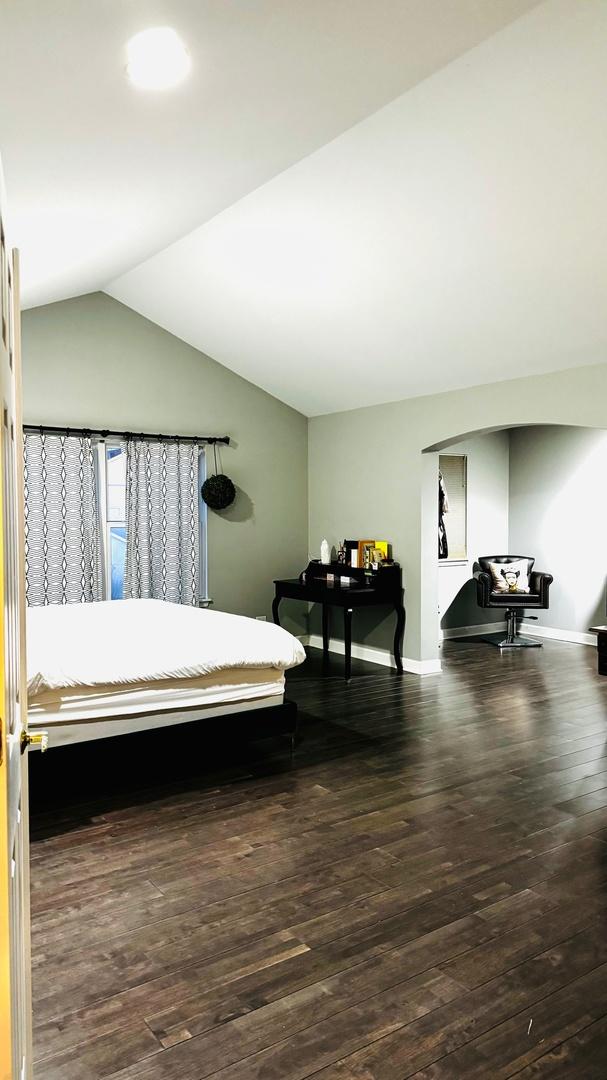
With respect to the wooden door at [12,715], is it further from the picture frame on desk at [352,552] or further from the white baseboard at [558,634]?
the white baseboard at [558,634]

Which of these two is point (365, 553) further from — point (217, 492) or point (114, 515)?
point (114, 515)

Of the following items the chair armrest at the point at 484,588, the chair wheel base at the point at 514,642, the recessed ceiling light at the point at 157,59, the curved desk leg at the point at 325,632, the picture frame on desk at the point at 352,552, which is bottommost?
the chair wheel base at the point at 514,642

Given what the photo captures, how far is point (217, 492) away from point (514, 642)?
3289mm

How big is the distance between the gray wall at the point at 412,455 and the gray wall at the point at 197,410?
1.10 feet

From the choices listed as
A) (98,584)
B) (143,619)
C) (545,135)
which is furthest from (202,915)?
(98,584)

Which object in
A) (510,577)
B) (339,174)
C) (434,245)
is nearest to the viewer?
(339,174)

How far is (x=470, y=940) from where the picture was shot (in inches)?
97.8

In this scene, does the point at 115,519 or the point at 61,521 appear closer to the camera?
the point at 61,521

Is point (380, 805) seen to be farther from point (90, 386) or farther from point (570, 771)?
point (90, 386)

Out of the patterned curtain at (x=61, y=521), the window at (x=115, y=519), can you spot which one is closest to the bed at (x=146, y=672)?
the patterned curtain at (x=61, y=521)

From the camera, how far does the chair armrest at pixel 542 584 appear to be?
7.37m

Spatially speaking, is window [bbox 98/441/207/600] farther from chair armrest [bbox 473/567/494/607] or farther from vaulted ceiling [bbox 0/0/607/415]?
chair armrest [bbox 473/567/494/607]

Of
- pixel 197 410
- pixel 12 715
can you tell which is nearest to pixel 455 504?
pixel 197 410

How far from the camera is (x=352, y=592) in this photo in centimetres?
618
